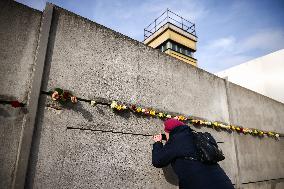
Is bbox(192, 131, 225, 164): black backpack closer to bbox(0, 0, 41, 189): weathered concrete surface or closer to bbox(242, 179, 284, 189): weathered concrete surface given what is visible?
bbox(0, 0, 41, 189): weathered concrete surface

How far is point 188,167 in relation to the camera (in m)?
2.79

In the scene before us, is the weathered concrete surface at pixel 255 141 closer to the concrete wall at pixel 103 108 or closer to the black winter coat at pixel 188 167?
the concrete wall at pixel 103 108

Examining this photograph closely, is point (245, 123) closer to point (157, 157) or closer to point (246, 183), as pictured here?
point (246, 183)

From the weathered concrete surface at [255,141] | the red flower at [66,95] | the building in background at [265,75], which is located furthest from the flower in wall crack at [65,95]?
the building in background at [265,75]

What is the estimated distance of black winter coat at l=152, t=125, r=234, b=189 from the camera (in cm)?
271

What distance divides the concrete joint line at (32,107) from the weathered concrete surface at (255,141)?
4.80 meters

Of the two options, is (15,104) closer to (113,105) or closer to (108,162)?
(113,105)

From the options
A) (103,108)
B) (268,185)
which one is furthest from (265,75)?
(103,108)

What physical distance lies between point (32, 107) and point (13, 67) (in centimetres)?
52

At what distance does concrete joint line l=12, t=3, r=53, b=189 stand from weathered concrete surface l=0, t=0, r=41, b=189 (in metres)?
0.06

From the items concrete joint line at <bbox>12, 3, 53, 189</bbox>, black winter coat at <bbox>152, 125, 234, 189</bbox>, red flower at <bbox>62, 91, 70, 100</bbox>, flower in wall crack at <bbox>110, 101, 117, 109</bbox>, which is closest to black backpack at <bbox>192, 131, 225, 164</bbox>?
black winter coat at <bbox>152, 125, 234, 189</bbox>

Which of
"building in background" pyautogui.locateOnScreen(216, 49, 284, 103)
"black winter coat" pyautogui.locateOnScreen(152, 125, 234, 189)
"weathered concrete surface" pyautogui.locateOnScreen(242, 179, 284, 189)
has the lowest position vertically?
"weathered concrete surface" pyautogui.locateOnScreen(242, 179, 284, 189)

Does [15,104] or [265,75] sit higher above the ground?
[265,75]

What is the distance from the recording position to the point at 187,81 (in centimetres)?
498
